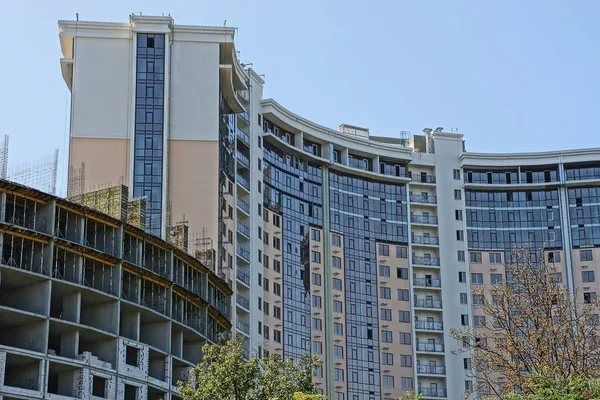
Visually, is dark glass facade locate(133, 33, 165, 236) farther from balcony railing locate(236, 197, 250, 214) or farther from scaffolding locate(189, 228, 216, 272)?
balcony railing locate(236, 197, 250, 214)

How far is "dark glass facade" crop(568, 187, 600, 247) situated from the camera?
132 metres

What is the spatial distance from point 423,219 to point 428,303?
10.6 m

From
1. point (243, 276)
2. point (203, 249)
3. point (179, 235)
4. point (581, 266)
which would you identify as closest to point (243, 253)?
point (243, 276)

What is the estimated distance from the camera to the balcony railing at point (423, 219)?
13200 centimetres

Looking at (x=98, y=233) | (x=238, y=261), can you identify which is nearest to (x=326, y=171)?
(x=238, y=261)

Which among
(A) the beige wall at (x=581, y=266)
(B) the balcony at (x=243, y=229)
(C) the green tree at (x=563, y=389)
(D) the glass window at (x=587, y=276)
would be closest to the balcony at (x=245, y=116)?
(B) the balcony at (x=243, y=229)

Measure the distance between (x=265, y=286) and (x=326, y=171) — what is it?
20813 mm

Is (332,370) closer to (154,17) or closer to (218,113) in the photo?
(218,113)

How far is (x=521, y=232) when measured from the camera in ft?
436

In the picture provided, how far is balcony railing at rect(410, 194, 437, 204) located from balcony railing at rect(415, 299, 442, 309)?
12481 millimetres

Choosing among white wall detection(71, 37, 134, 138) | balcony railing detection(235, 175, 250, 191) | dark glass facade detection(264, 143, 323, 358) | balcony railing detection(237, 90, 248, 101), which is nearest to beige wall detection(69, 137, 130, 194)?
white wall detection(71, 37, 134, 138)

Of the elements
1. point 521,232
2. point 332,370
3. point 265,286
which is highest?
point 521,232

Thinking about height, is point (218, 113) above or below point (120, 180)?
above

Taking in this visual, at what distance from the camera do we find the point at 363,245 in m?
127
